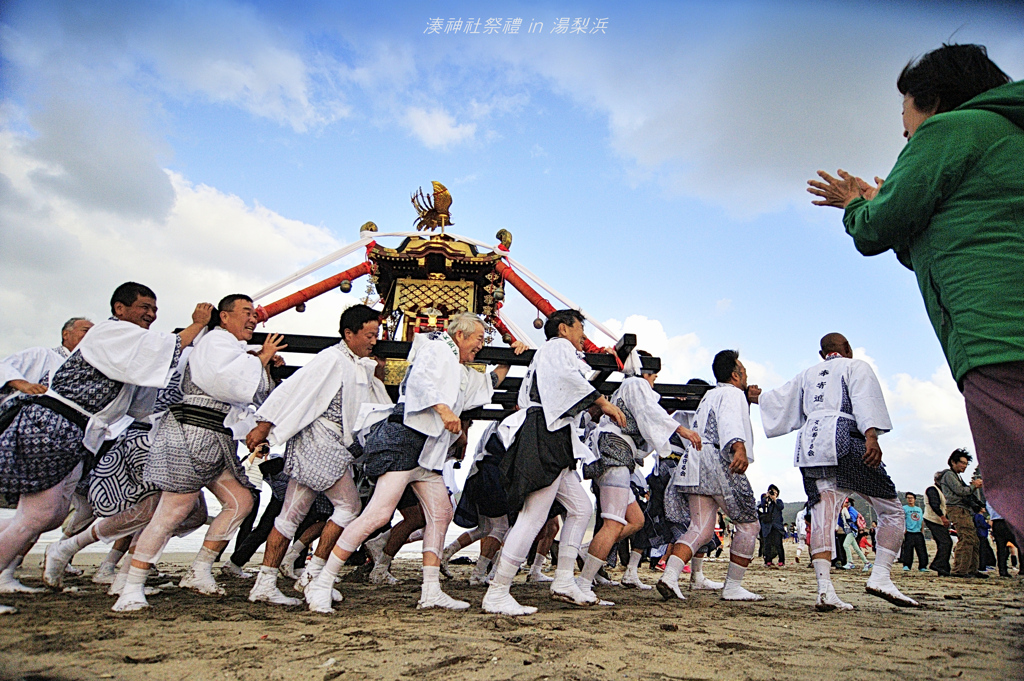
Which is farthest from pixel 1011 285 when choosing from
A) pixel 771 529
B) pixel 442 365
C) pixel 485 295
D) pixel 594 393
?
pixel 771 529

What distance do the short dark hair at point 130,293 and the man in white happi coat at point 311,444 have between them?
1.00 m

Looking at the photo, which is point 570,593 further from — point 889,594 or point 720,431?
point 889,594

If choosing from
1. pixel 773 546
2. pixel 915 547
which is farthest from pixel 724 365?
pixel 773 546

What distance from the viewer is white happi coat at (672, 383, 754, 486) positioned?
14.4ft

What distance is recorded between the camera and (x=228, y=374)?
350cm

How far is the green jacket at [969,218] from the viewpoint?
1500mm

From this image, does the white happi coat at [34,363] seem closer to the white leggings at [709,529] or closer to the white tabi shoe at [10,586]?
the white tabi shoe at [10,586]

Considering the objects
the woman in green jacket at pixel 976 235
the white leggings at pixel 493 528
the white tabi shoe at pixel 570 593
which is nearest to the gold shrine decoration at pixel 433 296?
the white leggings at pixel 493 528

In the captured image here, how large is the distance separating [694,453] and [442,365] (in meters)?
2.22

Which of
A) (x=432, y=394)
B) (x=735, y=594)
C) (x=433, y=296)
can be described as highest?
(x=433, y=296)

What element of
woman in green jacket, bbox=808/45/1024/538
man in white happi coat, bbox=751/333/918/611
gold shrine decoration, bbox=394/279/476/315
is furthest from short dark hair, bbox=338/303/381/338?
gold shrine decoration, bbox=394/279/476/315

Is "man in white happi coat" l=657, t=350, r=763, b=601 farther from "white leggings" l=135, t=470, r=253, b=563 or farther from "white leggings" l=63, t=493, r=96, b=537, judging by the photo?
"white leggings" l=63, t=493, r=96, b=537

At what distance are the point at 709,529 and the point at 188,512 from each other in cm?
368

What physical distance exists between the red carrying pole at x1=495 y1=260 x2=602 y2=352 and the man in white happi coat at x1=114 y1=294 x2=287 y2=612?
486 cm
